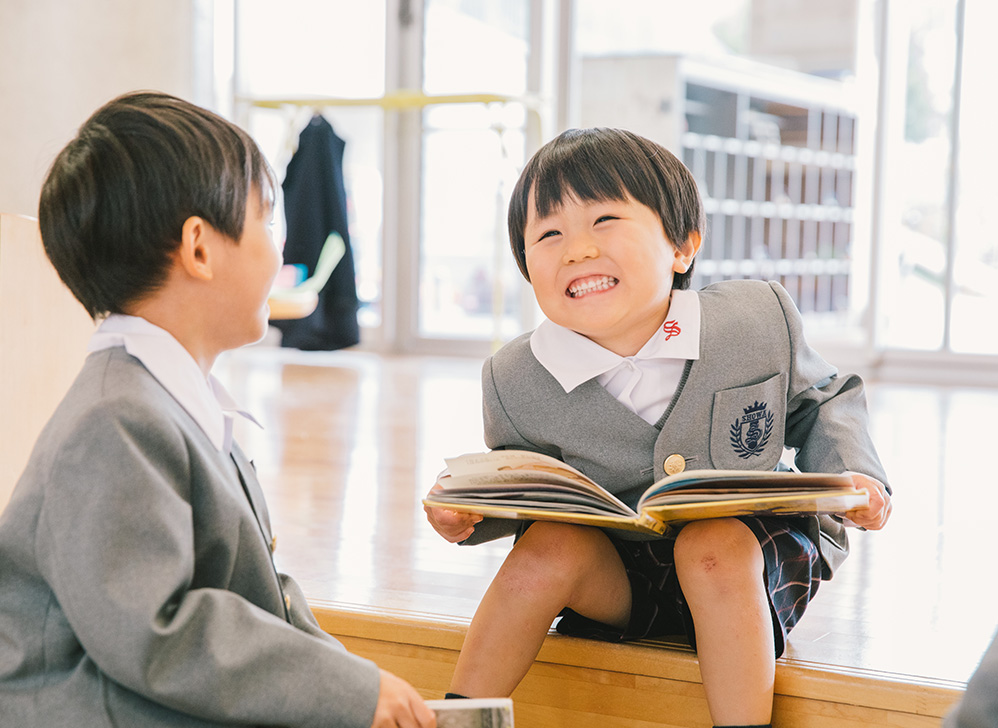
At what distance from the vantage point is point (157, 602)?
2.29 ft

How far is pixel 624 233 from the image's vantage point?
1.09 m

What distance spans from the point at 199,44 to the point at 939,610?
3.63 m

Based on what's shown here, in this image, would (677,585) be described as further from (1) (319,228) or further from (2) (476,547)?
(1) (319,228)

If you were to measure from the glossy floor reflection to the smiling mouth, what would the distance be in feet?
1.31

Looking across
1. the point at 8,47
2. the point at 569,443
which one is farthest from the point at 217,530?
the point at 8,47

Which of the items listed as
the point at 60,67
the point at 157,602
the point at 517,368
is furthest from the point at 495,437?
the point at 60,67

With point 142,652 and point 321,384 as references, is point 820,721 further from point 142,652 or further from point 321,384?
point 321,384

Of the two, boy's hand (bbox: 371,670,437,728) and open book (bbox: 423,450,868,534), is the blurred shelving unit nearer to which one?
open book (bbox: 423,450,868,534)

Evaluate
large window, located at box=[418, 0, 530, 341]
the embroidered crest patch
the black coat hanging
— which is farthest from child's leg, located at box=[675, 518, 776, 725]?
large window, located at box=[418, 0, 530, 341]

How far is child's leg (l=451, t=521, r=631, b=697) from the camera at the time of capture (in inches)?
40.7

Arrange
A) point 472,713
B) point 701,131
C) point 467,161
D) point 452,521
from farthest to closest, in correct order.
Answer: point 467,161 → point 701,131 → point 452,521 → point 472,713

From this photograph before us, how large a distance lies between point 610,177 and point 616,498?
0.34 metres

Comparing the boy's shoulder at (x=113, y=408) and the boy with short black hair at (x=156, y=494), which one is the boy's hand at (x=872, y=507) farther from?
the boy's shoulder at (x=113, y=408)

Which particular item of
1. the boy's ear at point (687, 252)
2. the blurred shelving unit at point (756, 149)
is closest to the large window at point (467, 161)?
the blurred shelving unit at point (756, 149)
